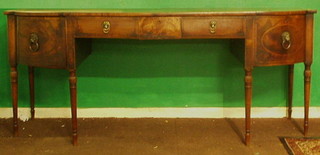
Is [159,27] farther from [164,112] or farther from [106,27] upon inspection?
[164,112]

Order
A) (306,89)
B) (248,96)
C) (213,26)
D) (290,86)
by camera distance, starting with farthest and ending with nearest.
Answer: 1. (290,86)
2. (306,89)
3. (248,96)
4. (213,26)

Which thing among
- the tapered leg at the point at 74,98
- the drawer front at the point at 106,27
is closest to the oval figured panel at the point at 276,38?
the drawer front at the point at 106,27

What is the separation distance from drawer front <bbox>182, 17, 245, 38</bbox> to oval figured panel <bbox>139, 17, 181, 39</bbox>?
0.04 meters

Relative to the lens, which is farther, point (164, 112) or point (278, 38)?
point (164, 112)

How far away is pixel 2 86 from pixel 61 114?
44cm

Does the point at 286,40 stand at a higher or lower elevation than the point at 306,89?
higher

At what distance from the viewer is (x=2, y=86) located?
3096 mm

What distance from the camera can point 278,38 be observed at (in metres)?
2.46

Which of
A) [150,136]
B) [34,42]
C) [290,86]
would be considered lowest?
[150,136]

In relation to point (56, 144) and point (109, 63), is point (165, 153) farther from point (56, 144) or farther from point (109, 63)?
point (109, 63)

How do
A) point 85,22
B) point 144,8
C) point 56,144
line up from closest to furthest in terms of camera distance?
point 85,22 → point 56,144 → point 144,8

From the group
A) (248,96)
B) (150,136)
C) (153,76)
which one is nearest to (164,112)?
(153,76)

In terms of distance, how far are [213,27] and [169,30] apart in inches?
9.3

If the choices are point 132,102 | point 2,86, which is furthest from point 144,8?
point 2,86
